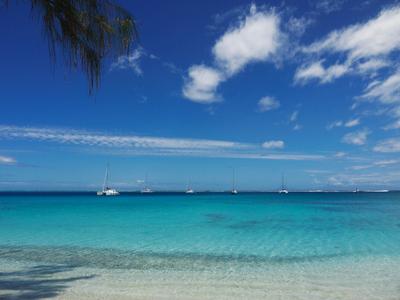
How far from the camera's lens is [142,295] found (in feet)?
24.1

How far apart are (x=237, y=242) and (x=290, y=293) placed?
305 inches

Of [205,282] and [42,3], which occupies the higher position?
[42,3]

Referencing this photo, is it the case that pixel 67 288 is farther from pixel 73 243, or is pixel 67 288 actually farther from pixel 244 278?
pixel 73 243

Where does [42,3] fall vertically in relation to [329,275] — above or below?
above

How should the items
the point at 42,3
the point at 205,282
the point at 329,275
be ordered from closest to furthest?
the point at 42,3 → the point at 205,282 → the point at 329,275

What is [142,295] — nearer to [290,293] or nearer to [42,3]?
[290,293]

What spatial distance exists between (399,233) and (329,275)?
37.8 feet

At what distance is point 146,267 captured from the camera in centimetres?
1019

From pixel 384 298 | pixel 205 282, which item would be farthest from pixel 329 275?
pixel 205 282

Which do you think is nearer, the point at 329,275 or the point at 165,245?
the point at 329,275

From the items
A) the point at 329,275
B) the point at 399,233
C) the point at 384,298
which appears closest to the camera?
the point at 384,298

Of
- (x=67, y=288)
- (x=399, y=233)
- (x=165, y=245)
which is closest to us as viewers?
(x=67, y=288)

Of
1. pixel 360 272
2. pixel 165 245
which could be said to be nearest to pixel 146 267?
pixel 165 245

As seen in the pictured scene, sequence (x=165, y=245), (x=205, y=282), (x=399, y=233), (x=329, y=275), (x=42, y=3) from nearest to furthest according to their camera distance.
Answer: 1. (x=42, y=3)
2. (x=205, y=282)
3. (x=329, y=275)
4. (x=165, y=245)
5. (x=399, y=233)
